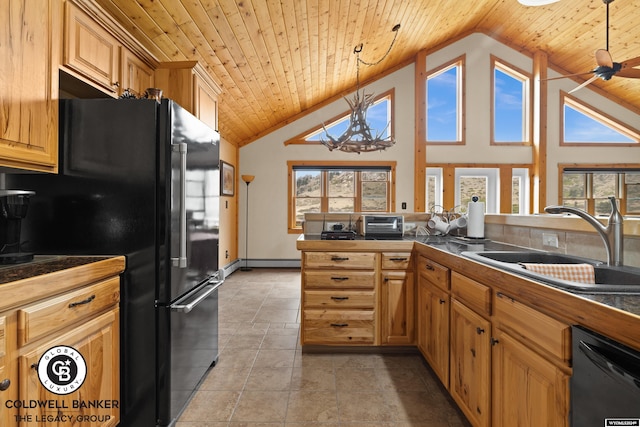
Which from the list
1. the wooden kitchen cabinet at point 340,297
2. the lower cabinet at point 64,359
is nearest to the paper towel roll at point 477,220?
the wooden kitchen cabinet at point 340,297

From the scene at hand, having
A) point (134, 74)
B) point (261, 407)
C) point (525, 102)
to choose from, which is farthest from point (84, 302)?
point (525, 102)

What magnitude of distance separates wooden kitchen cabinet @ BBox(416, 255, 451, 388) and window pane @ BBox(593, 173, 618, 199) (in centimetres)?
617

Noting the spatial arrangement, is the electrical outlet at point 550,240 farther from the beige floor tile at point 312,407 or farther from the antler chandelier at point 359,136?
the antler chandelier at point 359,136

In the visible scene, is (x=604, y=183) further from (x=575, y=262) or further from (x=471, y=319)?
(x=471, y=319)

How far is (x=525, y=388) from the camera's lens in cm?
117

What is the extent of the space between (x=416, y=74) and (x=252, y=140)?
351cm

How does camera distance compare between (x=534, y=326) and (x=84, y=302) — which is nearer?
(x=534, y=326)

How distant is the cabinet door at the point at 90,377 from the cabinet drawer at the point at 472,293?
1.72 m

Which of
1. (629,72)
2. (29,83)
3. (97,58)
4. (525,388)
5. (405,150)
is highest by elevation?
(629,72)

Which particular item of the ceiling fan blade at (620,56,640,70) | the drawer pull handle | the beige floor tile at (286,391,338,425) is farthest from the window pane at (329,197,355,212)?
the drawer pull handle

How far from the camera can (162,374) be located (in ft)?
5.42

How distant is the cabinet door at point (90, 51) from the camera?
163 cm

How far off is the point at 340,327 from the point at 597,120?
725cm

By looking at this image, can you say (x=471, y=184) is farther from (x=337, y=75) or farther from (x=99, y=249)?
(x=99, y=249)
